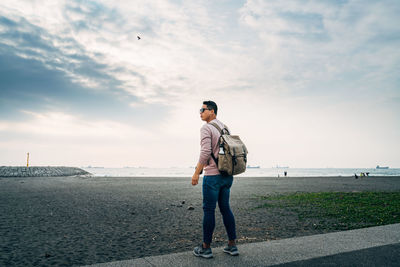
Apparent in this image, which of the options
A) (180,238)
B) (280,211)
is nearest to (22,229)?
(180,238)

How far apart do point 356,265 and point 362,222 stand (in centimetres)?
441

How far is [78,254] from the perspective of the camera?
485cm

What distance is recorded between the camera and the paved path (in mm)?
3873

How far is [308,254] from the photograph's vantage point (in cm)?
423

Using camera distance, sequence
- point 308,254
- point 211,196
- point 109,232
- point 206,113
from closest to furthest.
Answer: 1. point 211,196
2. point 308,254
3. point 206,113
4. point 109,232

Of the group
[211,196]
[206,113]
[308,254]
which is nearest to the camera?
[211,196]

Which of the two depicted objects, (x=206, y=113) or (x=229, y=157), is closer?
(x=229, y=157)

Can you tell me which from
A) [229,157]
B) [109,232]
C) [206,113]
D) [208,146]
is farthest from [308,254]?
[109,232]

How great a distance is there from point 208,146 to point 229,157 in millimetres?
342

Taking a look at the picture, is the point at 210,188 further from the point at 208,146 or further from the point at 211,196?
the point at 208,146

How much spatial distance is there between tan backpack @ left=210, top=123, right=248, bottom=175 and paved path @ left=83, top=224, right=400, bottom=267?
4.11 ft

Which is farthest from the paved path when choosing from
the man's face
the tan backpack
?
the man's face

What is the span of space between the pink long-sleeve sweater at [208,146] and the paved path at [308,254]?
1265 mm

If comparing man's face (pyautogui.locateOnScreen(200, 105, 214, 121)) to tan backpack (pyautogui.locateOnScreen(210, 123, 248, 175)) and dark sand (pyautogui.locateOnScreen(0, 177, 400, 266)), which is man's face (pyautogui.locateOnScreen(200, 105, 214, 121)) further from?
dark sand (pyautogui.locateOnScreen(0, 177, 400, 266))
